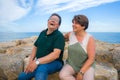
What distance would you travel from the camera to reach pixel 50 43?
5.21m

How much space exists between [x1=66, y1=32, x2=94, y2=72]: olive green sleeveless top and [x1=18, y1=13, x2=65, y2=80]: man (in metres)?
0.23

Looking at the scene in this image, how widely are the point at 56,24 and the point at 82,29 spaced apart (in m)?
0.52

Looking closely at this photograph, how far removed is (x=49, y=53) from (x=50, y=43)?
195mm

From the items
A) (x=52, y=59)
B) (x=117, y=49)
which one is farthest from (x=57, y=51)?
(x=117, y=49)

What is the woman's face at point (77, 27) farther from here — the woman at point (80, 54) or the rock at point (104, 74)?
the rock at point (104, 74)

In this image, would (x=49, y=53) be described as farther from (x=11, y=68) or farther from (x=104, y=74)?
(x=11, y=68)

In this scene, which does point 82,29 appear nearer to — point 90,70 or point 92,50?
point 92,50

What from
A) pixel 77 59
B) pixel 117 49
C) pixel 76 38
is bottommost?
pixel 117 49

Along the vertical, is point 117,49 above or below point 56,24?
below

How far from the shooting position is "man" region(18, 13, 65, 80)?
507 cm

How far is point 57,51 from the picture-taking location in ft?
16.7

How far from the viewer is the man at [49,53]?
5074mm

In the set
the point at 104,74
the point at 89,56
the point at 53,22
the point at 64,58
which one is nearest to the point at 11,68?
the point at 64,58

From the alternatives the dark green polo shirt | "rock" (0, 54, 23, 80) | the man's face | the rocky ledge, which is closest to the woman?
the dark green polo shirt
